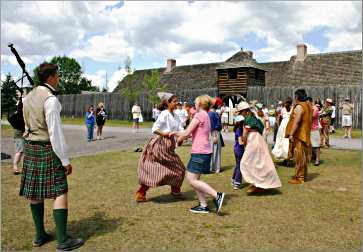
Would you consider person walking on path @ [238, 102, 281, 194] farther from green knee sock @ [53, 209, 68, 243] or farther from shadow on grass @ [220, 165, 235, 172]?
green knee sock @ [53, 209, 68, 243]

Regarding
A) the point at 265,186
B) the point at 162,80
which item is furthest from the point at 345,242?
the point at 162,80

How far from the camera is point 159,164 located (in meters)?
5.84

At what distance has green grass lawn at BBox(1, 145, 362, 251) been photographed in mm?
4176

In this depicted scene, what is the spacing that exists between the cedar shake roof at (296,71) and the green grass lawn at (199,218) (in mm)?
26006

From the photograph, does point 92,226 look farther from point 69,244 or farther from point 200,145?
point 200,145

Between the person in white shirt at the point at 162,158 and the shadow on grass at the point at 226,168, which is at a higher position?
the person in white shirt at the point at 162,158

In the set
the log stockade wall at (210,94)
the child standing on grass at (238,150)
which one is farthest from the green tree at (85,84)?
the child standing on grass at (238,150)

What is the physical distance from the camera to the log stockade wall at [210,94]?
2469 cm

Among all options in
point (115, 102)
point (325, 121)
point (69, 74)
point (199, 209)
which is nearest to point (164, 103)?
point (199, 209)

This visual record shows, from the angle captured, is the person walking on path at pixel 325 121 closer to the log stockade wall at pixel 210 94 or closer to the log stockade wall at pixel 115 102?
the log stockade wall at pixel 210 94

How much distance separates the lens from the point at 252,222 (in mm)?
4934

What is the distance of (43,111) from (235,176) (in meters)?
4.27

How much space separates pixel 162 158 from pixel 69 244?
219 cm

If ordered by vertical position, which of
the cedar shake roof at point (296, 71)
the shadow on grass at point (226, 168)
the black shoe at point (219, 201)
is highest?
the cedar shake roof at point (296, 71)
